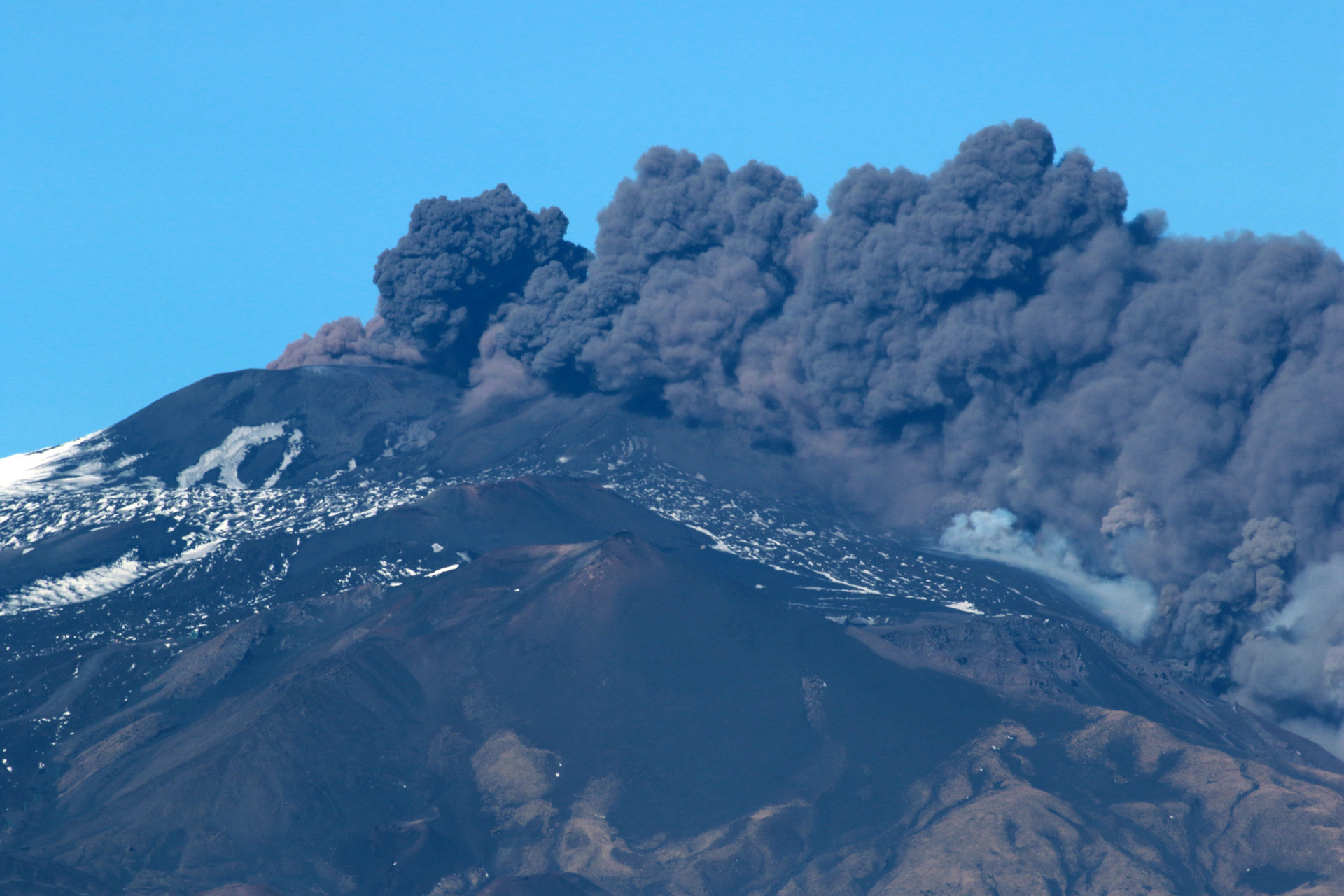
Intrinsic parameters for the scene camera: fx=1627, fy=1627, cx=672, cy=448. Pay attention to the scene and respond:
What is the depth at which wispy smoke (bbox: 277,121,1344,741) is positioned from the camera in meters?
70.4

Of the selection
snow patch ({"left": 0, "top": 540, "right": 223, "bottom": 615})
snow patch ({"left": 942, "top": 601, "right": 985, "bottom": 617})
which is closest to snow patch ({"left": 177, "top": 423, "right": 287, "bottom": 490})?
snow patch ({"left": 0, "top": 540, "right": 223, "bottom": 615})

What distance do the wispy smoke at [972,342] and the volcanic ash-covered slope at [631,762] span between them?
12.7m

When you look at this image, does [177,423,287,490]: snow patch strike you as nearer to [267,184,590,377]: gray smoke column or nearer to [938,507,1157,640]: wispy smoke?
[267,184,590,377]: gray smoke column

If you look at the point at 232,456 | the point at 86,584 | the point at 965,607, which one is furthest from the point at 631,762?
the point at 232,456

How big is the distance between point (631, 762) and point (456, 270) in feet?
171

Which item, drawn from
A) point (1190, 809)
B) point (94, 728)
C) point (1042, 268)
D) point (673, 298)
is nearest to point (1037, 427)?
point (1042, 268)

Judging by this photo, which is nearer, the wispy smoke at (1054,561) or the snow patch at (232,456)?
the wispy smoke at (1054,561)

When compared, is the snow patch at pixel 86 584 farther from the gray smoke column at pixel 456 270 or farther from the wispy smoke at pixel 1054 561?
the wispy smoke at pixel 1054 561

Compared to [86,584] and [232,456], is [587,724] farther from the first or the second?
[232,456]

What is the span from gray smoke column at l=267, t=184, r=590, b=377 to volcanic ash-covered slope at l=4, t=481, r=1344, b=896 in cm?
3791

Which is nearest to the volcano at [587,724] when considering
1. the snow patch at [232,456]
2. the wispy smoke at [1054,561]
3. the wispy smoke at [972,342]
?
the wispy smoke at [1054,561]

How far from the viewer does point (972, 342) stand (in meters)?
79.7

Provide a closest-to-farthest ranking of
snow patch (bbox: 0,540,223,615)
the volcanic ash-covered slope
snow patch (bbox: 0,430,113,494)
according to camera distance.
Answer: the volcanic ash-covered slope → snow patch (bbox: 0,540,223,615) → snow patch (bbox: 0,430,113,494)

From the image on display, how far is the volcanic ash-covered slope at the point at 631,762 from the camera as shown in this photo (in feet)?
146
